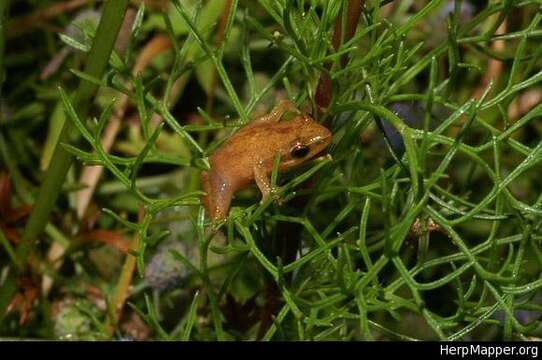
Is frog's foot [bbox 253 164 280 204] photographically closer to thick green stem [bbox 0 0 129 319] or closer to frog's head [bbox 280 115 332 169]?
frog's head [bbox 280 115 332 169]

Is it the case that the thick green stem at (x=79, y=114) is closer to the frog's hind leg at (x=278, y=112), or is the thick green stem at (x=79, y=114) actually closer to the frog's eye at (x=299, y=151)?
the frog's hind leg at (x=278, y=112)

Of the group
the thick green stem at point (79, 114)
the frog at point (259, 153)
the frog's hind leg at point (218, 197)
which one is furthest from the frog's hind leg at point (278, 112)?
the thick green stem at point (79, 114)

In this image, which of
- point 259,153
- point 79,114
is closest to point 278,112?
point 259,153

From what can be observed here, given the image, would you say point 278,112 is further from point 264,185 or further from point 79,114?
point 79,114

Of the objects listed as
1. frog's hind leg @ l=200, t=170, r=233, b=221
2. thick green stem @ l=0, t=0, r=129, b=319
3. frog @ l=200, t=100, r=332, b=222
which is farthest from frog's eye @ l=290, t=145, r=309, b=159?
thick green stem @ l=0, t=0, r=129, b=319

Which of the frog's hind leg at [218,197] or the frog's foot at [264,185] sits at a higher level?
the frog's foot at [264,185]

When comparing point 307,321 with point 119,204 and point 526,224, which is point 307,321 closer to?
point 526,224
